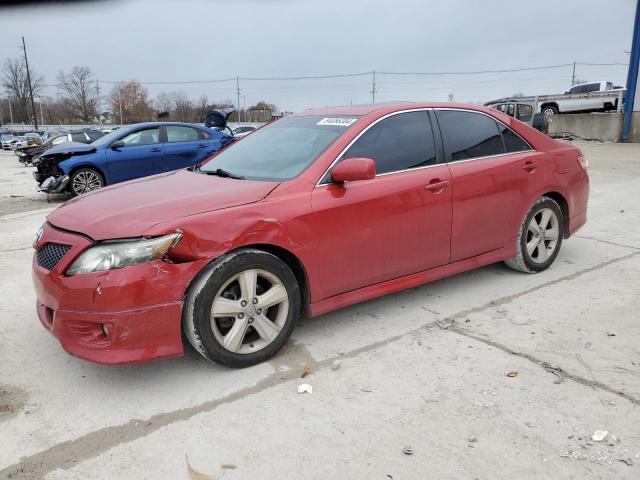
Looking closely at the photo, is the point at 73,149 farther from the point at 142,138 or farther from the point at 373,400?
the point at 373,400

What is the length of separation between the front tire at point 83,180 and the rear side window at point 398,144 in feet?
25.7

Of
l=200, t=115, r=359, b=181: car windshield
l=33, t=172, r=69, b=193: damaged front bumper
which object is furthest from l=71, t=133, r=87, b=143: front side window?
l=200, t=115, r=359, b=181: car windshield

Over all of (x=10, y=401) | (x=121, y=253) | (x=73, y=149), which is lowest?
(x=10, y=401)

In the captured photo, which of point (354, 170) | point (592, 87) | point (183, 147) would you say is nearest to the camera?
point (354, 170)

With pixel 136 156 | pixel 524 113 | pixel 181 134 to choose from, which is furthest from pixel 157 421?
pixel 524 113

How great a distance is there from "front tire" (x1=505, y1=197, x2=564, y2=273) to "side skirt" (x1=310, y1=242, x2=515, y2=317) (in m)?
0.16

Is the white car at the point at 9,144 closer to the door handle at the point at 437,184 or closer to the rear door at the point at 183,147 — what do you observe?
the rear door at the point at 183,147

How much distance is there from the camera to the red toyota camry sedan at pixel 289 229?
2.84 m

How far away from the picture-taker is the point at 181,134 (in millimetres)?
10953

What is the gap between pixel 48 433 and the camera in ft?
8.59

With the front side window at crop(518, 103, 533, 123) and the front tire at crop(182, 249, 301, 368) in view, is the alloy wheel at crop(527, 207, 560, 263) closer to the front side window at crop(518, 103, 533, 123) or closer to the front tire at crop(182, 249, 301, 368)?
the front tire at crop(182, 249, 301, 368)

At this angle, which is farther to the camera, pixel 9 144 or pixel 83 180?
pixel 9 144

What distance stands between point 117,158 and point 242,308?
8130 millimetres

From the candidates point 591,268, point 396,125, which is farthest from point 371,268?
point 591,268
